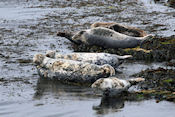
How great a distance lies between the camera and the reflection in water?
605 centimetres

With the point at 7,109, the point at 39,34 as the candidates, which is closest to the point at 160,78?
the point at 7,109

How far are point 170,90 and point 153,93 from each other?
0.33 metres

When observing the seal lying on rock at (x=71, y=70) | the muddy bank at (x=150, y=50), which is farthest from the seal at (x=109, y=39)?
the seal lying on rock at (x=71, y=70)

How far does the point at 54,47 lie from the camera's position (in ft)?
37.2

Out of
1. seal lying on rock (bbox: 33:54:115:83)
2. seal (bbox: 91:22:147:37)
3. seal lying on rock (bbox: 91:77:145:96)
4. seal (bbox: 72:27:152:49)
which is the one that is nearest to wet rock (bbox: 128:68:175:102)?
seal lying on rock (bbox: 91:77:145:96)

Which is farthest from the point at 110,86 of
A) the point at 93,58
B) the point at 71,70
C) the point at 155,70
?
the point at 93,58

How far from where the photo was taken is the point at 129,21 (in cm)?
1623

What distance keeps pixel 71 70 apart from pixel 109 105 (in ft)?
5.66

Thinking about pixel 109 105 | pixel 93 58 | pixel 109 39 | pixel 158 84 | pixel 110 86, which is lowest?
pixel 109 105

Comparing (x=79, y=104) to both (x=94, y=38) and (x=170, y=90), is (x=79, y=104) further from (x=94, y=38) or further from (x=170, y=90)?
(x=94, y=38)

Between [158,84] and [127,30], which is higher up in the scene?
[127,30]

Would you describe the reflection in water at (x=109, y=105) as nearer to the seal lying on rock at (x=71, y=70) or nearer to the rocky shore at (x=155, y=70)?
the rocky shore at (x=155, y=70)

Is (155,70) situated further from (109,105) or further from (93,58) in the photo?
(109,105)

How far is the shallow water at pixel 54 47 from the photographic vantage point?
20.2ft
